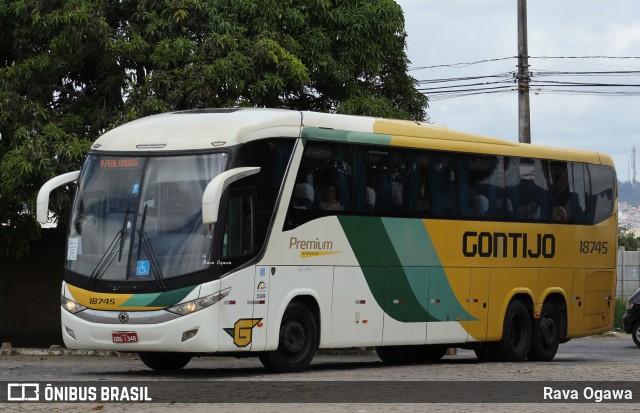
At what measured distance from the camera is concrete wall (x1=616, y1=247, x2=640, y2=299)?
42.8m

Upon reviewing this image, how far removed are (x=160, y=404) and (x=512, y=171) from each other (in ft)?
36.3

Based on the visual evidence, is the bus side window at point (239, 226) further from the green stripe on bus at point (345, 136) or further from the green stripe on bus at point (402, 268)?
the green stripe on bus at point (402, 268)

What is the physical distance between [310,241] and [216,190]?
269cm

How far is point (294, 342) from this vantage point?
19000mm

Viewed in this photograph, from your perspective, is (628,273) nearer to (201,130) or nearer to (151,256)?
(201,130)

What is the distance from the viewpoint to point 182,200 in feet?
58.6

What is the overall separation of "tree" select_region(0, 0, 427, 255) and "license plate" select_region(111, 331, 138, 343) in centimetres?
731

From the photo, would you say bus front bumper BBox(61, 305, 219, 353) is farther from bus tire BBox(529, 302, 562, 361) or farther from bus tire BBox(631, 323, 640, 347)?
bus tire BBox(631, 323, 640, 347)

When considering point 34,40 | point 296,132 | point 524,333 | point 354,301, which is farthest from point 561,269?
point 34,40

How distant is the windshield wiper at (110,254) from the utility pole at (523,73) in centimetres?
1832

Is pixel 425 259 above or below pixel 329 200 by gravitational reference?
below

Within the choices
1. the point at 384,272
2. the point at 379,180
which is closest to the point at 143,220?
the point at 379,180

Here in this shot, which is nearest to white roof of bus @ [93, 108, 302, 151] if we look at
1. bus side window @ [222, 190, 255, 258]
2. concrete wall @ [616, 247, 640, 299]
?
bus side window @ [222, 190, 255, 258]

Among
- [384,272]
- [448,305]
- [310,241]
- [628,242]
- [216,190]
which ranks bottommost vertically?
[448,305]
